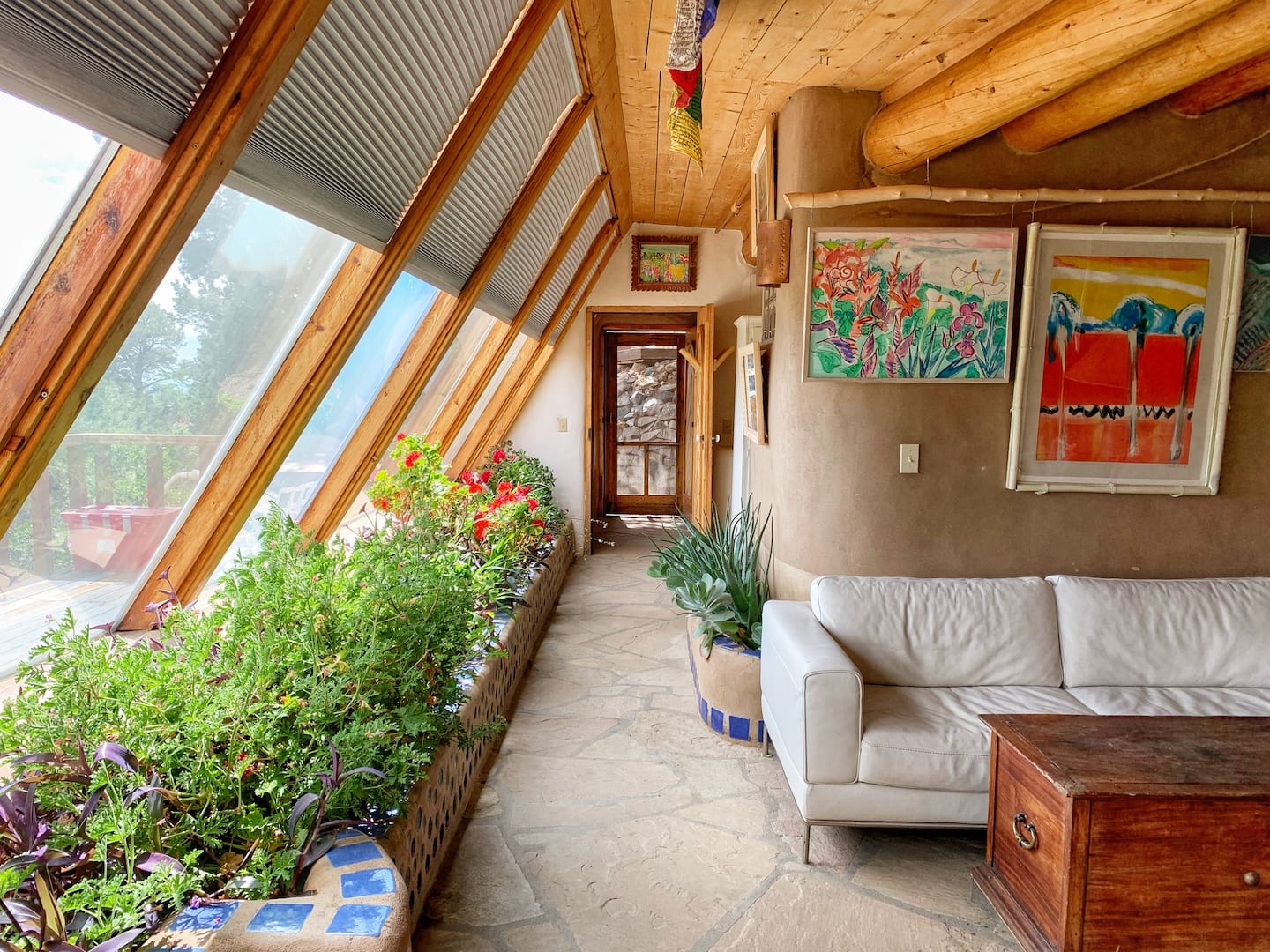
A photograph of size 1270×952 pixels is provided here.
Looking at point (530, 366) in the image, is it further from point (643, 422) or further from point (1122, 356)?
point (643, 422)

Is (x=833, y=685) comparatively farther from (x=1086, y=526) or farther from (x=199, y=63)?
(x=199, y=63)

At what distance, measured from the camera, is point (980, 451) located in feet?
10.2

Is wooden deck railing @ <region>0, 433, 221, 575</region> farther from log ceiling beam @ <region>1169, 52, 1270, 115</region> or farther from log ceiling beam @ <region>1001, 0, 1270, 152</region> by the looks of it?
log ceiling beam @ <region>1169, 52, 1270, 115</region>

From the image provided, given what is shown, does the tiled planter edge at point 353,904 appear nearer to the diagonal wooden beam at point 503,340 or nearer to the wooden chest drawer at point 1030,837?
the wooden chest drawer at point 1030,837

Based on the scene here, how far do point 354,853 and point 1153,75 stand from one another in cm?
307

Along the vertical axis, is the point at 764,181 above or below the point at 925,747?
above

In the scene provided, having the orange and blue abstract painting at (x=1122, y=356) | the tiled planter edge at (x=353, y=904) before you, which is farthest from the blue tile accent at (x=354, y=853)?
the orange and blue abstract painting at (x=1122, y=356)

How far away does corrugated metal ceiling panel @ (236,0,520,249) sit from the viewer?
1.58 meters

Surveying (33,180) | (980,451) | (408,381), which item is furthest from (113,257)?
(980,451)

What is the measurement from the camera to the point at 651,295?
6.29 meters

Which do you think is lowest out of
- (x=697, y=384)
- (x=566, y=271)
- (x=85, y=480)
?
(x=85, y=480)

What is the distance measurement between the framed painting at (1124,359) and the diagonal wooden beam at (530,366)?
10.8 ft

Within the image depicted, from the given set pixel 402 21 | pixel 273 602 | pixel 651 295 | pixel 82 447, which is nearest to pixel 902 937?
pixel 273 602

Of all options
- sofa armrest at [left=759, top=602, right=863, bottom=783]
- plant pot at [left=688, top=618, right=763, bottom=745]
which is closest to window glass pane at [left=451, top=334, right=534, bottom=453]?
plant pot at [left=688, top=618, right=763, bottom=745]
